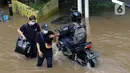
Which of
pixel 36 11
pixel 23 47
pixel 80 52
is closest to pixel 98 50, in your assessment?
pixel 80 52

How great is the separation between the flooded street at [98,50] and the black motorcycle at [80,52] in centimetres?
18

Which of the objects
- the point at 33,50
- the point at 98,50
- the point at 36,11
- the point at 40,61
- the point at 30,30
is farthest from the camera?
the point at 36,11

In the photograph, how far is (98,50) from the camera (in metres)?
10.9

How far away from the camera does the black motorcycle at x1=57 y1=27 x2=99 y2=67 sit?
9156mm

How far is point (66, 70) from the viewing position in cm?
940

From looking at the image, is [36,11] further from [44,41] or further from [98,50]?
[44,41]

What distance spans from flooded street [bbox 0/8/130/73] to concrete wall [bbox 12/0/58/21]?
0.54 m

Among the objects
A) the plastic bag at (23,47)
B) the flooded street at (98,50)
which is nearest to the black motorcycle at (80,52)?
the flooded street at (98,50)

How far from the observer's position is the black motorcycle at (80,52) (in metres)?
9.16

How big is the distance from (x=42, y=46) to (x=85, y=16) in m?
6.97

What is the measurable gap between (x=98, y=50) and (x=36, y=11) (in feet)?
17.9

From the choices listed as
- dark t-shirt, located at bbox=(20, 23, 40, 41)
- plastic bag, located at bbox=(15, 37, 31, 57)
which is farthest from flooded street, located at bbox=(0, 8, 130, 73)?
dark t-shirt, located at bbox=(20, 23, 40, 41)

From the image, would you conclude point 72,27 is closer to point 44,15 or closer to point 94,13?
point 44,15

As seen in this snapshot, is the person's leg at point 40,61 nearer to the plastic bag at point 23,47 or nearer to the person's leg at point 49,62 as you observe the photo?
the person's leg at point 49,62
